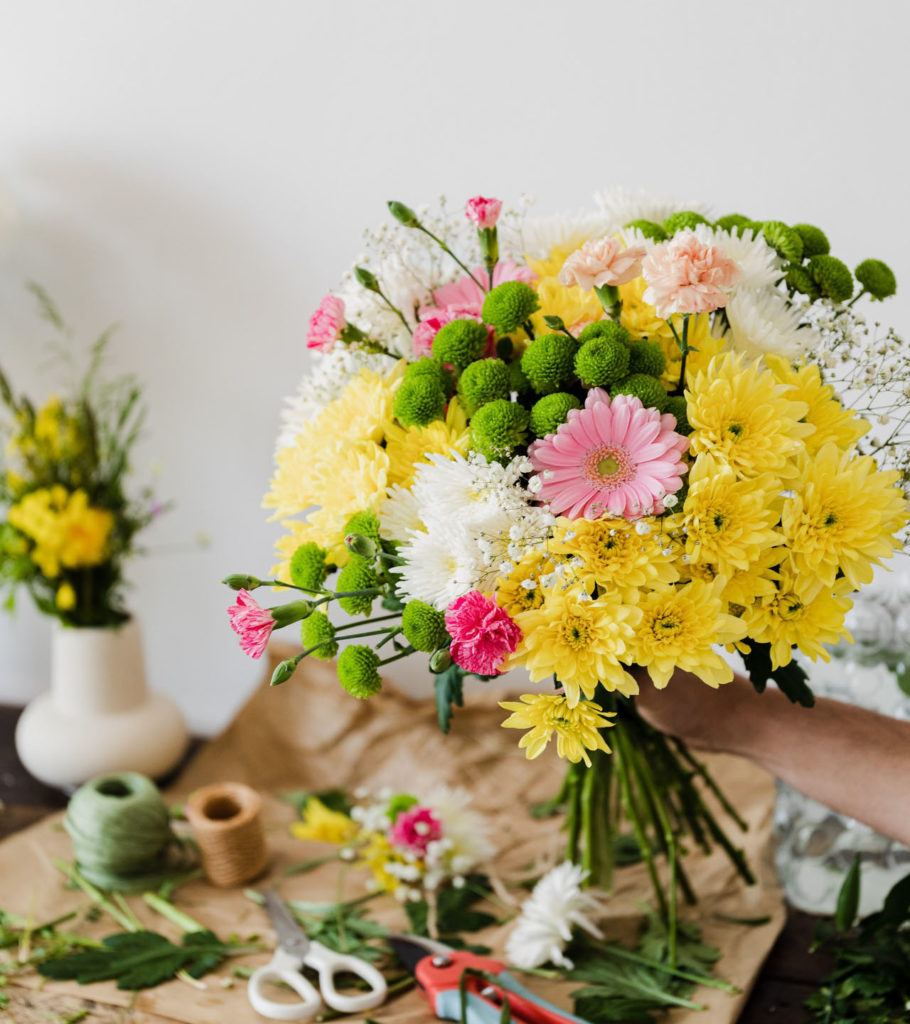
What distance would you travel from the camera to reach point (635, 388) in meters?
0.55

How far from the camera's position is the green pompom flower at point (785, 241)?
62 centimetres

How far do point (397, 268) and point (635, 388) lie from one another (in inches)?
8.2

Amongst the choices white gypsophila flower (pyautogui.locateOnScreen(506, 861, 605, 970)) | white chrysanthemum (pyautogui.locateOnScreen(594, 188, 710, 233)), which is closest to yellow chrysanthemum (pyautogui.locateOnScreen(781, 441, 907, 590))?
white chrysanthemum (pyautogui.locateOnScreen(594, 188, 710, 233))

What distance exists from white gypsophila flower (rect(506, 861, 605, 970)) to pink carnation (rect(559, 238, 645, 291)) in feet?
1.62

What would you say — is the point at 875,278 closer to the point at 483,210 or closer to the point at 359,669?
the point at 483,210

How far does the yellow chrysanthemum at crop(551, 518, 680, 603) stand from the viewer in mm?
534

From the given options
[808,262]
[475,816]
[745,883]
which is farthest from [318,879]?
[808,262]

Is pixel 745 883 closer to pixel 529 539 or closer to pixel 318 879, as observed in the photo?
pixel 318 879

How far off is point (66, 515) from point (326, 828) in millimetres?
429

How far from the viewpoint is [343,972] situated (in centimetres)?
80

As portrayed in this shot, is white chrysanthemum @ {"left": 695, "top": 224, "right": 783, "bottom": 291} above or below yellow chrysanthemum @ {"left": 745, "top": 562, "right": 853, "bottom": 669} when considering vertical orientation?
above

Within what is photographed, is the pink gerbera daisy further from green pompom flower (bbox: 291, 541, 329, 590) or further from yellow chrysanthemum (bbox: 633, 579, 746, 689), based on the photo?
green pompom flower (bbox: 291, 541, 329, 590)

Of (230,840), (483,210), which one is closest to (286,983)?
(230,840)

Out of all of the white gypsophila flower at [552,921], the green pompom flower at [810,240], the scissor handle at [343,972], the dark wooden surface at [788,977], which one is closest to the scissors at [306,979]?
the scissor handle at [343,972]
